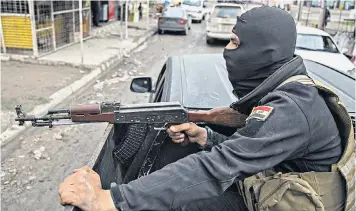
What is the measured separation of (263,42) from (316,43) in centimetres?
804

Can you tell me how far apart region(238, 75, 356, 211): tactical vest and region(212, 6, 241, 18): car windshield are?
13409mm

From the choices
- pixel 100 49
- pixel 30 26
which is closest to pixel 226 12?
pixel 100 49

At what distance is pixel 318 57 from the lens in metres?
8.35

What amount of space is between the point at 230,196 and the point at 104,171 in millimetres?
688

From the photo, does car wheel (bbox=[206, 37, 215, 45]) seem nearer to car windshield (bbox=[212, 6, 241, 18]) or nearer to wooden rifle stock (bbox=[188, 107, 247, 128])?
car windshield (bbox=[212, 6, 241, 18])

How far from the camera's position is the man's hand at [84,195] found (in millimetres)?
1268

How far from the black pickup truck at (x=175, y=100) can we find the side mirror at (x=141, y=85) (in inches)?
10.6

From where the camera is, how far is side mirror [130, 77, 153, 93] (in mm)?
3229

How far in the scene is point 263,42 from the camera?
1574mm

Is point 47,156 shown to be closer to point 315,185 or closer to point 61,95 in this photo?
point 61,95

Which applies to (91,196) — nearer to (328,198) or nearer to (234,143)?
(234,143)

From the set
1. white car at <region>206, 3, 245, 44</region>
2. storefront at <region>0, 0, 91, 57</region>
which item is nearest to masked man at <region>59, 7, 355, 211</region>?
storefront at <region>0, 0, 91, 57</region>

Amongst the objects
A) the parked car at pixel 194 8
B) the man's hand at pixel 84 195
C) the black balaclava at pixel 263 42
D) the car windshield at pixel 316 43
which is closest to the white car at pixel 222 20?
the car windshield at pixel 316 43

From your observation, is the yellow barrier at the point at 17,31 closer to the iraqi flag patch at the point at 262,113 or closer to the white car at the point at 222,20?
the white car at the point at 222,20
